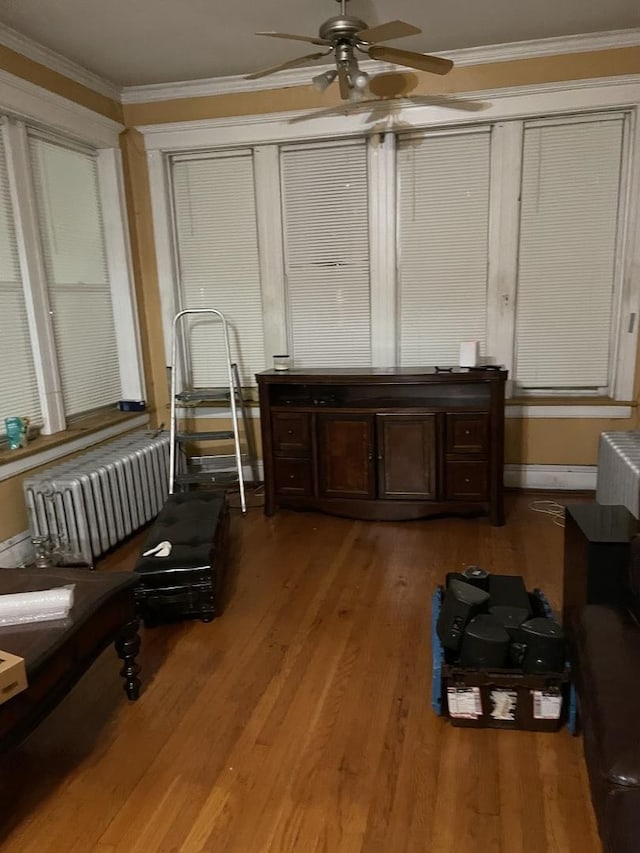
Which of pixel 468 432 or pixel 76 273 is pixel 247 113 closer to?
pixel 76 273

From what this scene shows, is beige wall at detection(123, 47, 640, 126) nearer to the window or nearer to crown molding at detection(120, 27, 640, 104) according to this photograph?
crown molding at detection(120, 27, 640, 104)

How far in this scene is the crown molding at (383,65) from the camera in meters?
3.57

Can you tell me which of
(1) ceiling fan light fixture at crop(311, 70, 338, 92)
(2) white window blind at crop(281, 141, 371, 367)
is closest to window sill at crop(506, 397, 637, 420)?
(2) white window blind at crop(281, 141, 371, 367)

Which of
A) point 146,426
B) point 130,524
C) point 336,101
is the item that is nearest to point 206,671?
point 130,524

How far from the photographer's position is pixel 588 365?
409cm

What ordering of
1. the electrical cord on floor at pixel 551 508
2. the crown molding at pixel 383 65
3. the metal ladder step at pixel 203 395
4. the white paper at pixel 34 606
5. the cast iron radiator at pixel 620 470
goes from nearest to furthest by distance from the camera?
the white paper at pixel 34 606, the cast iron radiator at pixel 620 470, the crown molding at pixel 383 65, the electrical cord on floor at pixel 551 508, the metal ladder step at pixel 203 395

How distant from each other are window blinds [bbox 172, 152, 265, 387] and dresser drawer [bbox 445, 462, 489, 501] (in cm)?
169

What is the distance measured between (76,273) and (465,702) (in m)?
3.44

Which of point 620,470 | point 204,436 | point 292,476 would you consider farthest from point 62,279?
point 620,470

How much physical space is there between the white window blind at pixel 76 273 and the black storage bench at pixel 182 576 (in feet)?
5.05

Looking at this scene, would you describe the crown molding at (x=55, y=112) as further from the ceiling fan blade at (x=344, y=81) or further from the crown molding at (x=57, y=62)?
the ceiling fan blade at (x=344, y=81)

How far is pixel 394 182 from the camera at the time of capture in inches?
160

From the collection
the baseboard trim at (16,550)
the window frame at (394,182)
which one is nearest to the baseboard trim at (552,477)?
the window frame at (394,182)

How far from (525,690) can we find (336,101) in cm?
371
